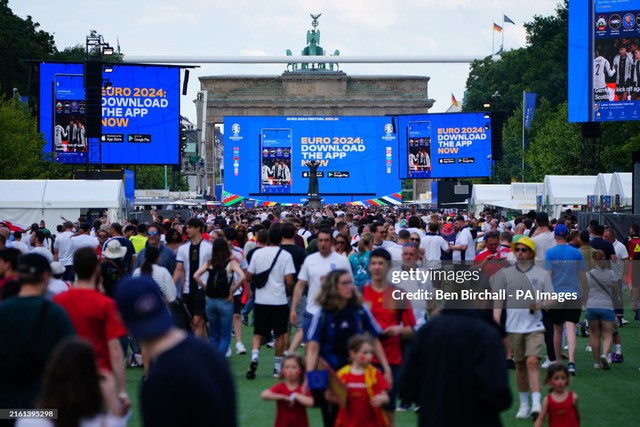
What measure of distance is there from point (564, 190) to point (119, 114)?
13.5 m

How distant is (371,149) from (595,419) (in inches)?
1884

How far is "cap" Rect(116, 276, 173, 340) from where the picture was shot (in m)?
4.85

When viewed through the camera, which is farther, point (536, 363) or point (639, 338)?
point (639, 338)

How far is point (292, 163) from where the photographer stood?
5562cm

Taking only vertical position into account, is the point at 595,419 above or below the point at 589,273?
below

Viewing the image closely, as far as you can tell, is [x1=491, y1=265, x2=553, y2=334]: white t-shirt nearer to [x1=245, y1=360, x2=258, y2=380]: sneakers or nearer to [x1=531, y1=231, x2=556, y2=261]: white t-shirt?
[x1=245, y1=360, x2=258, y2=380]: sneakers

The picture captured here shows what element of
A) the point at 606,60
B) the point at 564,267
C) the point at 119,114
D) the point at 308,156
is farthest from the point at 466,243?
the point at 308,156

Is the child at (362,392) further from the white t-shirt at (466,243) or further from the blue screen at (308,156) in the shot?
the blue screen at (308,156)

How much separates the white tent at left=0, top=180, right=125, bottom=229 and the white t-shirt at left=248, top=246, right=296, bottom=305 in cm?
1879

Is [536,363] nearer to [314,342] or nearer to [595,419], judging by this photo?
[595,419]

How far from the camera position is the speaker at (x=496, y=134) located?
4825 centimetres

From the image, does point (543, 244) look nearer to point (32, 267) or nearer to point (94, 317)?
point (94, 317)

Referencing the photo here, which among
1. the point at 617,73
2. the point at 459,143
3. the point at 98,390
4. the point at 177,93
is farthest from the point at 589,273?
the point at 459,143

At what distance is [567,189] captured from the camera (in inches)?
1328
